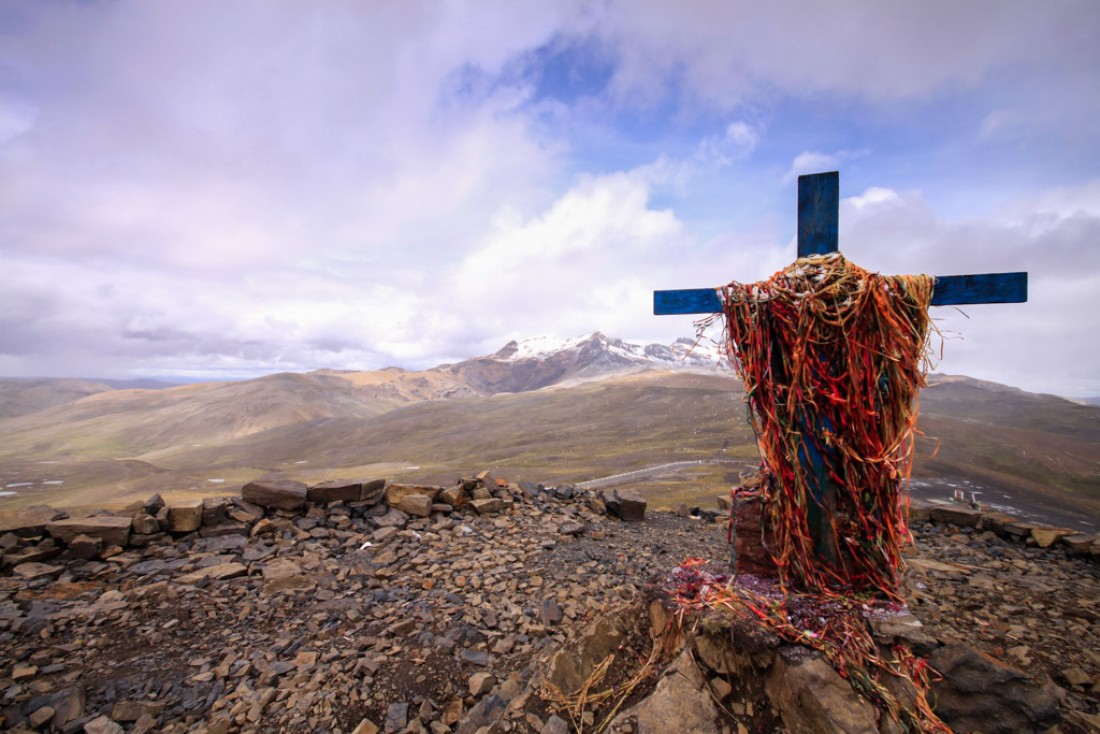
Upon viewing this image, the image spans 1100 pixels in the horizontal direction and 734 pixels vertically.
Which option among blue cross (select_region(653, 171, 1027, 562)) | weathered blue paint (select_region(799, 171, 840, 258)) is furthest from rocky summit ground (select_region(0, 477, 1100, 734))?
weathered blue paint (select_region(799, 171, 840, 258))

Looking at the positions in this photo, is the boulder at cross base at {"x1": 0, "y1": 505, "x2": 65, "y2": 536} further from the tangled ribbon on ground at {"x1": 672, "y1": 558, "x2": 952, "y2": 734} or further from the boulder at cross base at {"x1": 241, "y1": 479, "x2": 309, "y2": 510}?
the tangled ribbon on ground at {"x1": 672, "y1": 558, "x2": 952, "y2": 734}

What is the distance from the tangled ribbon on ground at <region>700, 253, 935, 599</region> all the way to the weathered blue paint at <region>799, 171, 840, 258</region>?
Result: 0.35 meters

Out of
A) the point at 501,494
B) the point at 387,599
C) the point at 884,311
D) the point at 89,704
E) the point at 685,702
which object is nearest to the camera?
the point at 685,702

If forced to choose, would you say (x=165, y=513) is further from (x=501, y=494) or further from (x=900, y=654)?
(x=900, y=654)

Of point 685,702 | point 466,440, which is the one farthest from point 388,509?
point 466,440

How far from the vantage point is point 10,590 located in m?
5.32

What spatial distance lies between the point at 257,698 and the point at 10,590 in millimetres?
3889

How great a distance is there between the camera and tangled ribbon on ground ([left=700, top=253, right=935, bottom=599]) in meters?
3.14

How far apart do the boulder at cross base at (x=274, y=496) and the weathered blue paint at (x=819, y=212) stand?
8137 millimetres

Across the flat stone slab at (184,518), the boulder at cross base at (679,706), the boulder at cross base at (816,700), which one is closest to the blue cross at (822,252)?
the boulder at cross base at (816,700)

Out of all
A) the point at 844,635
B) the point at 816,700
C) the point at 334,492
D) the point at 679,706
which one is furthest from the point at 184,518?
the point at 844,635

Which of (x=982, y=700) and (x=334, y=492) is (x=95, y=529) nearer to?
(x=334, y=492)

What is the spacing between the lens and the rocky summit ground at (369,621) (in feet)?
12.9

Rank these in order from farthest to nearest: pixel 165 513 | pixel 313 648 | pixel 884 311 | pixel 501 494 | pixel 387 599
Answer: pixel 501 494, pixel 165 513, pixel 387 599, pixel 313 648, pixel 884 311
